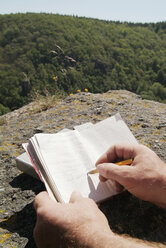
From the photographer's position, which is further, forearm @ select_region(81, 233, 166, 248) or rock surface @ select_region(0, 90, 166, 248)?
rock surface @ select_region(0, 90, 166, 248)

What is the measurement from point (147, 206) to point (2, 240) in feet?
2.32

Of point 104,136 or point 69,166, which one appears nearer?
point 69,166

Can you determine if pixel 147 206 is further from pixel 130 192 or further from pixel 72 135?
pixel 72 135

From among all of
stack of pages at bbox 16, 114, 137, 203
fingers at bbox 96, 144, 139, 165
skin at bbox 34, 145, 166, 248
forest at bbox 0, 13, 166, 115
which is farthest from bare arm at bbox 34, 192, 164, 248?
forest at bbox 0, 13, 166, 115

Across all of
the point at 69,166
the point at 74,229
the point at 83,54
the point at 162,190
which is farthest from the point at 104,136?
the point at 83,54

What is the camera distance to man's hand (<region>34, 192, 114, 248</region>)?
748mm

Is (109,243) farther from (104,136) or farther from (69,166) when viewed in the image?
(104,136)

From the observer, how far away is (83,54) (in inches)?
1852

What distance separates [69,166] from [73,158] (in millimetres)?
70

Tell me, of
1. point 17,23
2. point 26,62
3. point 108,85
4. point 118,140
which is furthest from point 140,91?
point 118,140

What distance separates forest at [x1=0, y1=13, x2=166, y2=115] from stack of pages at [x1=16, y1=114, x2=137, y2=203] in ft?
103

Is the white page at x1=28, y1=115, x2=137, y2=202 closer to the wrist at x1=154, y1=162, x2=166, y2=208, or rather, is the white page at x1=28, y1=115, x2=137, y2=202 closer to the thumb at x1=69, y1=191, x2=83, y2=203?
the thumb at x1=69, y1=191, x2=83, y2=203

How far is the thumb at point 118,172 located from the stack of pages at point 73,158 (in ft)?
0.27

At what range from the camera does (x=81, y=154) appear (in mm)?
1311
